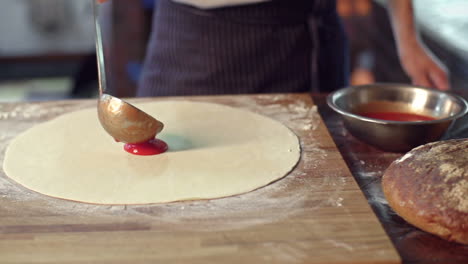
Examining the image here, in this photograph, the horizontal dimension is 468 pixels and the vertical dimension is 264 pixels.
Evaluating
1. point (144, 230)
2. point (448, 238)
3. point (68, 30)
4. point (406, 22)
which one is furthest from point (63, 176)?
point (68, 30)

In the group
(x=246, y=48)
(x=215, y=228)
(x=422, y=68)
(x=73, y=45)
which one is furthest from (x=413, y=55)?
(x=73, y=45)

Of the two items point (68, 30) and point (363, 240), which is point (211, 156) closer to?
point (363, 240)

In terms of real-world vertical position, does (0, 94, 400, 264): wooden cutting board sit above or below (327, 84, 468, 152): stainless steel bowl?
below

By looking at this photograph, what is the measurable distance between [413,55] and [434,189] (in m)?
0.68

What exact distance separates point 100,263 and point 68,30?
9.71 feet

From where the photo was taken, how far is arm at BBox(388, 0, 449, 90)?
136 cm

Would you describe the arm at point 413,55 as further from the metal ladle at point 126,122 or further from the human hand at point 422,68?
the metal ladle at point 126,122

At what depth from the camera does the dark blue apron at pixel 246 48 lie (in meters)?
1.43

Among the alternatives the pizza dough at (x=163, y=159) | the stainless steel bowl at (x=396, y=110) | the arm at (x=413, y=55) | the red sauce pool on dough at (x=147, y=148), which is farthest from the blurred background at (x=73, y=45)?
the red sauce pool on dough at (x=147, y=148)

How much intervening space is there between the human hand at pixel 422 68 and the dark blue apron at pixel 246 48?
232mm

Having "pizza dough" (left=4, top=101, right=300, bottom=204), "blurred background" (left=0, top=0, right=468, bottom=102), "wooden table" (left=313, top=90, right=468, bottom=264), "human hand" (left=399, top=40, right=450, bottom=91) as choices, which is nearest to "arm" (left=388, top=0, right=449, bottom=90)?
"human hand" (left=399, top=40, right=450, bottom=91)

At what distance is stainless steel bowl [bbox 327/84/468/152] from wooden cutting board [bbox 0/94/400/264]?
12 centimetres

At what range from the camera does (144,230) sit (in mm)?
783

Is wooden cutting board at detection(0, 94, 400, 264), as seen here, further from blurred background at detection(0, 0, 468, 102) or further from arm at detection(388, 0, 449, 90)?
blurred background at detection(0, 0, 468, 102)
